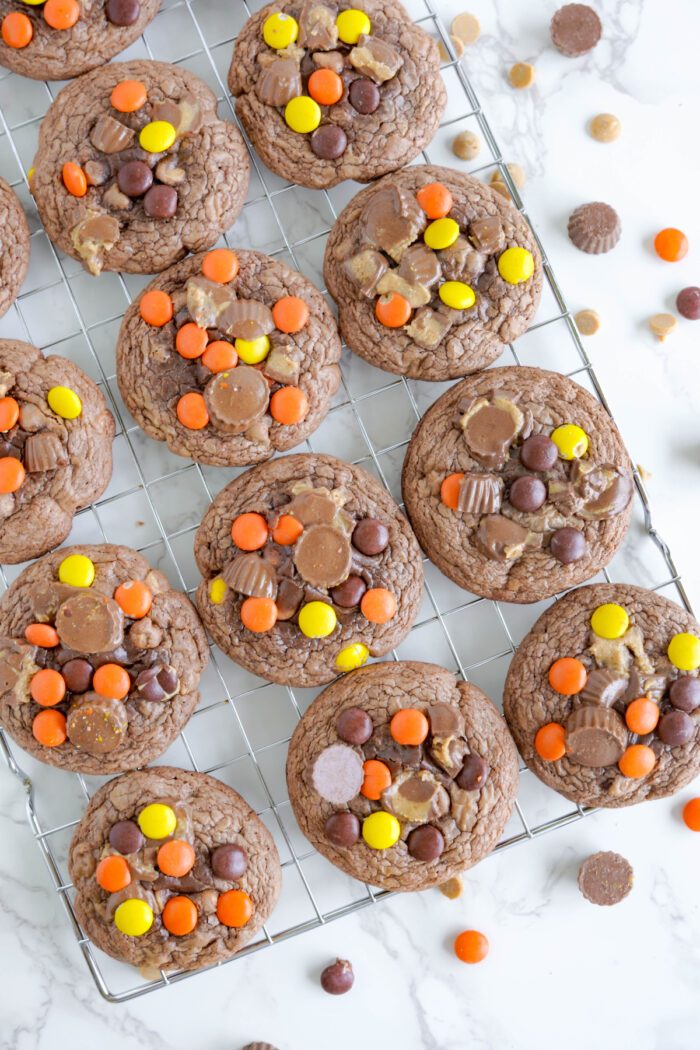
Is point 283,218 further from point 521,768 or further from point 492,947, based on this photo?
point 492,947

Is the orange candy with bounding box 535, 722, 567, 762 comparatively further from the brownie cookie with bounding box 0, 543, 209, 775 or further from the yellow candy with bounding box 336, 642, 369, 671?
the brownie cookie with bounding box 0, 543, 209, 775

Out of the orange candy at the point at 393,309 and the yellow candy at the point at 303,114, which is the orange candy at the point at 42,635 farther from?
the yellow candy at the point at 303,114

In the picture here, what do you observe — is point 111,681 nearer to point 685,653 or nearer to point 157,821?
point 157,821

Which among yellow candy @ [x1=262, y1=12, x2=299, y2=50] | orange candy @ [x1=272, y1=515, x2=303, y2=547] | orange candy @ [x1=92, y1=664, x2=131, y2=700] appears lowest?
orange candy @ [x1=92, y1=664, x2=131, y2=700]

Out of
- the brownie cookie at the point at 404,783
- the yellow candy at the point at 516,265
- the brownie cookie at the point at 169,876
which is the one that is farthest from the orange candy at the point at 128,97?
the brownie cookie at the point at 169,876

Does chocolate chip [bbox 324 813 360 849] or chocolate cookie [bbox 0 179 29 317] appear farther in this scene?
chocolate cookie [bbox 0 179 29 317]

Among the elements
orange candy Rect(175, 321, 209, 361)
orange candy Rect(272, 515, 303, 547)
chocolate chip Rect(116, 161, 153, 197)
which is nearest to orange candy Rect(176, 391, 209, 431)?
orange candy Rect(175, 321, 209, 361)

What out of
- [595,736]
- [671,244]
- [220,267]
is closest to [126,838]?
[595,736]
